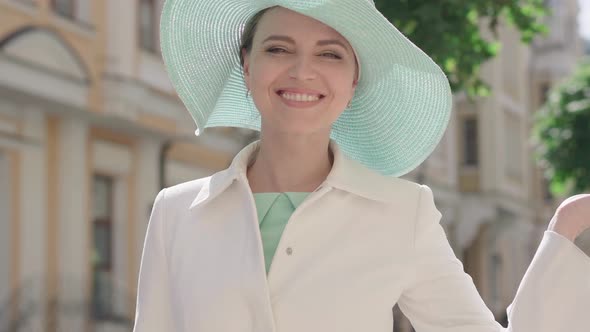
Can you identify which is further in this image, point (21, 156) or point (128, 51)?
point (128, 51)

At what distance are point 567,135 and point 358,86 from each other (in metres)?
19.1

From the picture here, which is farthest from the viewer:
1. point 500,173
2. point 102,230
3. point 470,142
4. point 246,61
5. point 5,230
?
point 470,142

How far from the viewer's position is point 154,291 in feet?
9.05

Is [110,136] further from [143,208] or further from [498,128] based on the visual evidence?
[498,128]

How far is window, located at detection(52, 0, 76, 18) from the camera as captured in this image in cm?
1421

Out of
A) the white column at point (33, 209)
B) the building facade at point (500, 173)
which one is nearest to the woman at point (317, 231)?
the white column at point (33, 209)

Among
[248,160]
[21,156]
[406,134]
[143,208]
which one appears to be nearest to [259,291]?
[248,160]

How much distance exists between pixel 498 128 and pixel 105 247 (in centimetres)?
1766

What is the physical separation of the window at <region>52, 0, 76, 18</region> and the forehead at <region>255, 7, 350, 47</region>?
38.6 ft

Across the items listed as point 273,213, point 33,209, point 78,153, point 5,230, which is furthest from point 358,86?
point 78,153

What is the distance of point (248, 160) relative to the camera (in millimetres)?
2887

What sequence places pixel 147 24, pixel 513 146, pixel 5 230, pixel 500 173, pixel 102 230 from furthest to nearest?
1. pixel 513 146
2. pixel 500 173
3. pixel 147 24
4. pixel 102 230
5. pixel 5 230

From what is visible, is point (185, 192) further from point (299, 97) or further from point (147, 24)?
point (147, 24)

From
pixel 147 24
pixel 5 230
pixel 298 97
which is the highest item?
pixel 147 24
